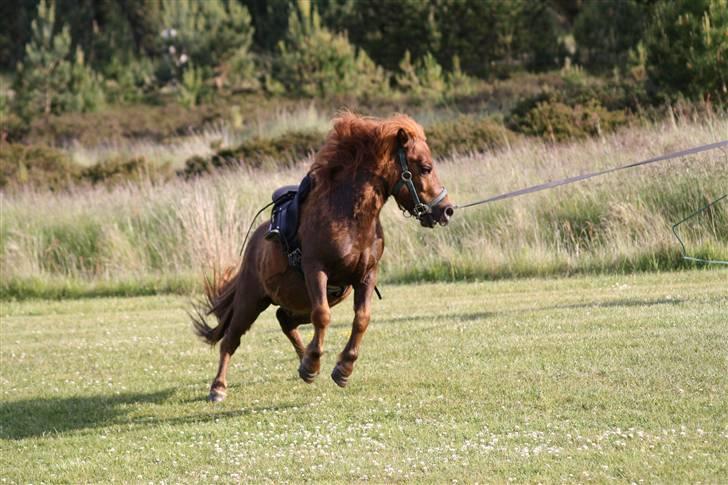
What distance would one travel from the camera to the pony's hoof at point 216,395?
32.4 feet

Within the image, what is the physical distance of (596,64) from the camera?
4153 centimetres

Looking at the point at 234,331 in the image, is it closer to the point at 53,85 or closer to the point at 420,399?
the point at 420,399

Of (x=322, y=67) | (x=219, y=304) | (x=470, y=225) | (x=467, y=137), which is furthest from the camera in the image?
(x=322, y=67)

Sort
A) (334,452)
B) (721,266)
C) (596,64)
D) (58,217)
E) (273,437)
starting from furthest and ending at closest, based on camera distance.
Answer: (596,64) → (58,217) → (721,266) → (273,437) → (334,452)

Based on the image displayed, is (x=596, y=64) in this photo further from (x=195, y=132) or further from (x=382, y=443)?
(x=382, y=443)

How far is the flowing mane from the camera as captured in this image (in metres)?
8.76

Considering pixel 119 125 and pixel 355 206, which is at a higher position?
pixel 355 206

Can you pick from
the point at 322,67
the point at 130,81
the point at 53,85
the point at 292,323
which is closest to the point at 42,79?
the point at 53,85

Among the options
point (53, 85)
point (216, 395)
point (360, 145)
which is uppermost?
point (360, 145)

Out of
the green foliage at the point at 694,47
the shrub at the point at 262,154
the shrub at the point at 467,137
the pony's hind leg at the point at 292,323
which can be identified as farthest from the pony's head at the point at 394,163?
the green foliage at the point at 694,47

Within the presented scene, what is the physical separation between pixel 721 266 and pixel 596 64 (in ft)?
90.6

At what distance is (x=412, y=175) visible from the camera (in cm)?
869

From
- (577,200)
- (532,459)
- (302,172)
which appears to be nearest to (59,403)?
(532,459)

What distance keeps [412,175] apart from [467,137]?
16.2m
